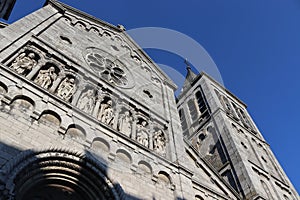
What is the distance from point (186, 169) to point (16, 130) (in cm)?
544

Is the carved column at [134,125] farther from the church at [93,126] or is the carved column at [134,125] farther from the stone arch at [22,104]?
the stone arch at [22,104]

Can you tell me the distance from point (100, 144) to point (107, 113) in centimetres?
157

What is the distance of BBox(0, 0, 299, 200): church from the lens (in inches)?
241

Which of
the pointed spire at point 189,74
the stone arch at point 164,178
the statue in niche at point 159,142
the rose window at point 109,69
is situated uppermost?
the pointed spire at point 189,74

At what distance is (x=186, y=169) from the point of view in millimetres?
9047

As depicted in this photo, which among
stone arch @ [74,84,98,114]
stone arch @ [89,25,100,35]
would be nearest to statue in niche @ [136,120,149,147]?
stone arch @ [74,84,98,114]

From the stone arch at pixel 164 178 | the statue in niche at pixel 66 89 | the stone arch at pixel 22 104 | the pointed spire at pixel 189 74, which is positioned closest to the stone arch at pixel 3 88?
the stone arch at pixel 22 104

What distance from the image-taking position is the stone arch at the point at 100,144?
24.2 ft

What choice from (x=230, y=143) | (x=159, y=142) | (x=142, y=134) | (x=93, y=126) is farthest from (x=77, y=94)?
(x=230, y=143)

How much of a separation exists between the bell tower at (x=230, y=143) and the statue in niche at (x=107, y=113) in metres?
4.03

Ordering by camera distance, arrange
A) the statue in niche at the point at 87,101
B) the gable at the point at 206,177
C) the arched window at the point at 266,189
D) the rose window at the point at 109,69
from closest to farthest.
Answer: the statue in niche at the point at 87,101 → the gable at the point at 206,177 → the rose window at the point at 109,69 → the arched window at the point at 266,189

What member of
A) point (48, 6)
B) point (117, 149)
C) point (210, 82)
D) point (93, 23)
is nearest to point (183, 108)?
point (210, 82)

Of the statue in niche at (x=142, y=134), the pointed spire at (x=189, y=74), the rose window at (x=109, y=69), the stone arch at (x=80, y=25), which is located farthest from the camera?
the pointed spire at (x=189, y=74)

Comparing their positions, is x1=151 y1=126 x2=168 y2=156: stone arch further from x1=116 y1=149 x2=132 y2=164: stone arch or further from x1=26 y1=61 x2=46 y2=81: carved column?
x1=26 y1=61 x2=46 y2=81: carved column
